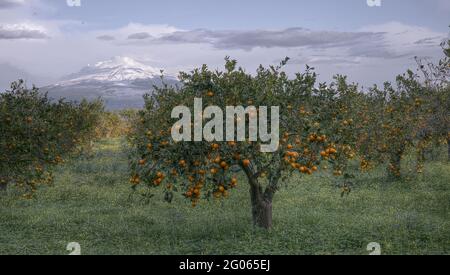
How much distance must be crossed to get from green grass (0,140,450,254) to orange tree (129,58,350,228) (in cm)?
204

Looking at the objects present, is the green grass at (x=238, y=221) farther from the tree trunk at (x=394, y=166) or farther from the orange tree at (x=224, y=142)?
the orange tree at (x=224, y=142)

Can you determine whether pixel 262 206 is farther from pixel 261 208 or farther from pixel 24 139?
pixel 24 139

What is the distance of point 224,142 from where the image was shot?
1032 centimetres

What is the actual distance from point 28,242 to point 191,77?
6.18m

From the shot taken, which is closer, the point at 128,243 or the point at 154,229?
the point at 128,243

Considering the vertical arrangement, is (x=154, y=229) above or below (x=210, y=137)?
below

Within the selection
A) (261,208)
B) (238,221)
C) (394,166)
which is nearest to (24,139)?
(238,221)

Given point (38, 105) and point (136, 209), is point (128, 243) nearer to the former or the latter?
point (136, 209)

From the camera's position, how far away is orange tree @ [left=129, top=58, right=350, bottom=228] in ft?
33.8

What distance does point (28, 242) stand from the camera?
1347 centimetres

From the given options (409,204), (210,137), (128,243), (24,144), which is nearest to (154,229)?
(128,243)

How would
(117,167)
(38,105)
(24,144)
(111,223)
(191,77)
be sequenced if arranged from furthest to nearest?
(117,167)
(38,105)
(111,223)
(24,144)
(191,77)

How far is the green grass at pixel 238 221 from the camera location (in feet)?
41.0
